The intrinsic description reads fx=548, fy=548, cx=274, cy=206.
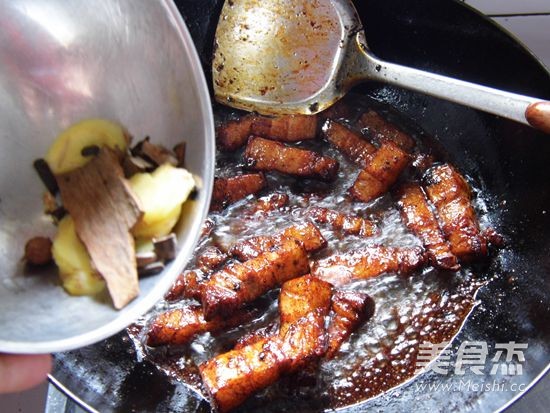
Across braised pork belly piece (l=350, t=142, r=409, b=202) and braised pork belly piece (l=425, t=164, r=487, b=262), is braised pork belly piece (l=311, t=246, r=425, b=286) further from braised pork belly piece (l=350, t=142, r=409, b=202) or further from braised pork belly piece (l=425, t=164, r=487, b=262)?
braised pork belly piece (l=350, t=142, r=409, b=202)

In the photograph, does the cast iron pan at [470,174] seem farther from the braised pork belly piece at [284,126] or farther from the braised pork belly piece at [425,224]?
the braised pork belly piece at [284,126]

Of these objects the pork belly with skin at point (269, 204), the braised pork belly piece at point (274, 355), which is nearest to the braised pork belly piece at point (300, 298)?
the braised pork belly piece at point (274, 355)

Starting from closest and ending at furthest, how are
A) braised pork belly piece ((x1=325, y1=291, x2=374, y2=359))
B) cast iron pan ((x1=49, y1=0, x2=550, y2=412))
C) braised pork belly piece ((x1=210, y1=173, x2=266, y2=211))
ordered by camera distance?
cast iron pan ((x1=49, y1=0, x2=550, y2=412)) → braised pork belly piece ((x1=325, y1=291, x2=374, y2=359)) → braised pork belly piece ((x1=210, y1=173, x2=266, y2=211))

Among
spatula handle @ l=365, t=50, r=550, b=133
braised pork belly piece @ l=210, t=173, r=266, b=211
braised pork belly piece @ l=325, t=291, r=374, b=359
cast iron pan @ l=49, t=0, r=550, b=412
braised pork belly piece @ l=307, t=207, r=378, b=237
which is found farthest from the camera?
braised pork belly piece @ l=210, t=173, r=266, b=211

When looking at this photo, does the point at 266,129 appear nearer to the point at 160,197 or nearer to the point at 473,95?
the point at 473,95

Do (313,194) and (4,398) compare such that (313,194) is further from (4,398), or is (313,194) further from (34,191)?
(4,398)

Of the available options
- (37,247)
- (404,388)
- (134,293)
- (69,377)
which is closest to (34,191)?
(37,247)

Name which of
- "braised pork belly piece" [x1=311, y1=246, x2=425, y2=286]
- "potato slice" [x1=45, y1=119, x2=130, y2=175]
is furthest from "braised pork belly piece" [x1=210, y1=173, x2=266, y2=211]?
"potato slice" [x1=45, y1=119, x2=130, y2=175]
